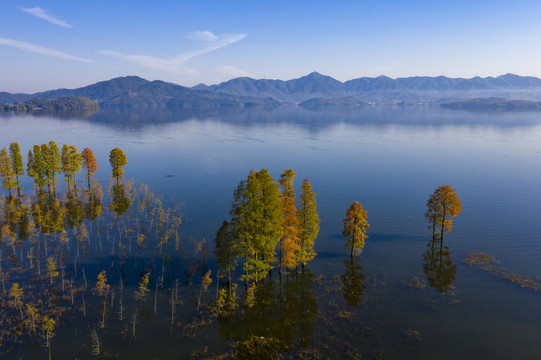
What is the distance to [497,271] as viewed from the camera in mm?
54906

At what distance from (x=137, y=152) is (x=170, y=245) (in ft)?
403

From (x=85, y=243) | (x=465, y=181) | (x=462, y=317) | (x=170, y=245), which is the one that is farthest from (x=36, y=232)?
(x=465, y=181)

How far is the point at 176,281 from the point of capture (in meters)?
51.4

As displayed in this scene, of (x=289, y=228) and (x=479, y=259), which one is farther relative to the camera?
(x=479, y=259)

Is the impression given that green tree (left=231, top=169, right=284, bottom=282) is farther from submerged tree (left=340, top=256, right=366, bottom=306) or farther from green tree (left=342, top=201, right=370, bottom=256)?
green tree (left=342, top=201, right=370, bottom=256)

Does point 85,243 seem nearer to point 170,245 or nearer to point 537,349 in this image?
point 170,245

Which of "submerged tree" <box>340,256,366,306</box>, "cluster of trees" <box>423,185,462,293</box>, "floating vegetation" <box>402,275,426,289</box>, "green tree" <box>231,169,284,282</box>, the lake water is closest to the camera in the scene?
the lake water

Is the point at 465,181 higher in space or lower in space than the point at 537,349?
higher

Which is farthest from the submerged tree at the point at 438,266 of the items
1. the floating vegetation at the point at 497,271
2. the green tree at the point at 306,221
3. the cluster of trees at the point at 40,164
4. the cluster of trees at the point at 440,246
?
the cluster of trees at the point at 40,164

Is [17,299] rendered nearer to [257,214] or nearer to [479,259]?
[257,214]

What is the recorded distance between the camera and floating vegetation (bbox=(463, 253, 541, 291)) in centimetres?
5089

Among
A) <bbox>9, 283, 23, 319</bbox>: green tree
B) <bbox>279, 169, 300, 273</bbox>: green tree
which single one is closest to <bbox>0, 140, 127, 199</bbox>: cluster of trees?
<bbox>9, 283, 23, 319</bbox>: green tree

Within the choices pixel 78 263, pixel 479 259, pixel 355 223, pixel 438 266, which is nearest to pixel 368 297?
pixel 355 223

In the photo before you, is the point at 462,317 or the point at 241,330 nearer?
the point at 241,330
